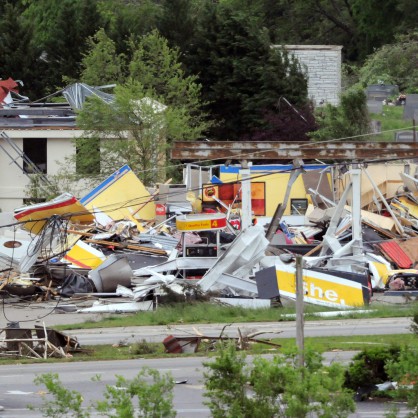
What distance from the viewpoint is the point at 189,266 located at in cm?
3772

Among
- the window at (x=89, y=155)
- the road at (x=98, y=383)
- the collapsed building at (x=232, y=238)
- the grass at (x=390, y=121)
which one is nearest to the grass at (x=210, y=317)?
the collapsed building at (x=232, y=238)

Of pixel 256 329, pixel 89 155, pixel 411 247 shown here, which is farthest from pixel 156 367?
pixel 89 155

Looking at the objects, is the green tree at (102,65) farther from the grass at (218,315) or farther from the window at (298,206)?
the grass at (218,315)

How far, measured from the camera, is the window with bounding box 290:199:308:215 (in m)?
49.5

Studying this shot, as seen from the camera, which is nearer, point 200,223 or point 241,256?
point 241,256

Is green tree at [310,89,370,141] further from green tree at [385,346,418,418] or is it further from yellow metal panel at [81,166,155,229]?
green tree at [385,346,418,418]

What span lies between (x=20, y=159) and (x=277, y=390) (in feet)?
159

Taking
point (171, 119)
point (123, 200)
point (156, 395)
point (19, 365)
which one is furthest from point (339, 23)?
point (156, 395)

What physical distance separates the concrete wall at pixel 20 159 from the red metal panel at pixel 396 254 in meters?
21.8

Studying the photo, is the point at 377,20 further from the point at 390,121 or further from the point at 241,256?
the point at 241,256

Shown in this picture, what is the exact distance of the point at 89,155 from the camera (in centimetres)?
5550

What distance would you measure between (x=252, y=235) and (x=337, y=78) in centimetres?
4296

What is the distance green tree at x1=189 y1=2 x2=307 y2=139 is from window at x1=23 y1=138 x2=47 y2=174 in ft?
47.0

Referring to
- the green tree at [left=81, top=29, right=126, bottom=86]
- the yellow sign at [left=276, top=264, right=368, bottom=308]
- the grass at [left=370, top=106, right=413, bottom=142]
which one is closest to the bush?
the yellow sign at [left=276, top=264, right=368, bottom=308]
